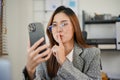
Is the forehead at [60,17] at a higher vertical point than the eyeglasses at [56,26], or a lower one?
higher

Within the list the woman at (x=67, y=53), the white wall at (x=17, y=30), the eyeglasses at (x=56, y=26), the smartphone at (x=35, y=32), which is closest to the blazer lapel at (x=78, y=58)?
the woman at (x=67, y=53)

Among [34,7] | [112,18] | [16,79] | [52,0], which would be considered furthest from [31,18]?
[112,18]

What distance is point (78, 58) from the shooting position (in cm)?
110

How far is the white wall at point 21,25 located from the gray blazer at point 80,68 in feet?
8.44

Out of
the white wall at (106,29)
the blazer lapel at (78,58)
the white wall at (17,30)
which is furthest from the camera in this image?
the white wall at (17,30)

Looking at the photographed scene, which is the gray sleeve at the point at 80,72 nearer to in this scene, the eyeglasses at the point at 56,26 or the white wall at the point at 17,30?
the eyeglasses at the point at 56,26

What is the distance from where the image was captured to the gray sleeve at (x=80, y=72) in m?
0.94

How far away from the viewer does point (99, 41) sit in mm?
3182

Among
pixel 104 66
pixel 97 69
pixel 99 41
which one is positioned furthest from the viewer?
pixel 104 66

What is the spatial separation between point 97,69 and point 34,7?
2941 mm

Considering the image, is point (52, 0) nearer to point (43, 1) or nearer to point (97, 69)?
point (43, 1)

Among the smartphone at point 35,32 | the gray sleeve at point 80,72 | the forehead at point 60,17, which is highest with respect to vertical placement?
the forehead at point 60,17

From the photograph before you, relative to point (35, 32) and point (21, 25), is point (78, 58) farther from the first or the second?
point (21, 25)

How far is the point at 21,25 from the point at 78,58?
2.86m
